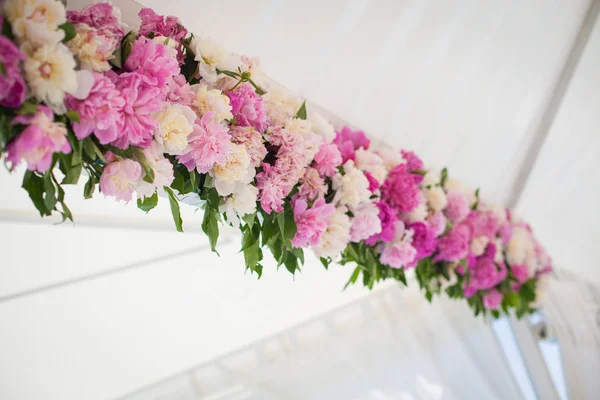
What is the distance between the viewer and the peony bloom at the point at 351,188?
132cm

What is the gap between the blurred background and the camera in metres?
1.30

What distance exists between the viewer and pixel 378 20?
5.57 feet

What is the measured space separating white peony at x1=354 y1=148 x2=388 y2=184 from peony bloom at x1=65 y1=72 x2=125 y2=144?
0.87m

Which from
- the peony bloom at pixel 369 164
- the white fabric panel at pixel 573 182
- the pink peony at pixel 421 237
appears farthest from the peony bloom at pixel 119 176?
the white fabric panel at pixel 573 182

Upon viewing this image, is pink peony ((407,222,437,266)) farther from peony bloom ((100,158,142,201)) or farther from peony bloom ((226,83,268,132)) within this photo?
peony bloom ((100,158,142,201))

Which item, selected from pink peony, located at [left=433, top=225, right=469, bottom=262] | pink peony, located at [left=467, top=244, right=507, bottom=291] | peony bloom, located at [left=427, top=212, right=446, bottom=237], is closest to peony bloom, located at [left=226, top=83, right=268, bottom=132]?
peony bloom, located at [left=427, top=212, right=446, bottom=237]

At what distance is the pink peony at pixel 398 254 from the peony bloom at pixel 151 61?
3.25 feet

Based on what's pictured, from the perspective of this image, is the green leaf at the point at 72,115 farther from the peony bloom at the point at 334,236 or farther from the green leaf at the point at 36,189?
the peony bloom at the point at 334,236

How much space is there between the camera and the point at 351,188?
1.32 m

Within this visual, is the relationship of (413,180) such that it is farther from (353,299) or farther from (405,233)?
(353,299)

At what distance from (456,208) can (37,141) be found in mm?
1671

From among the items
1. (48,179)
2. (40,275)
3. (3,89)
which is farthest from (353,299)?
(3,89)

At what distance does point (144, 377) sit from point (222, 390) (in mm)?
276

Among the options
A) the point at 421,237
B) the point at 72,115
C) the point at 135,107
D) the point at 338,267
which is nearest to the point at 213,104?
the point at 135,107
